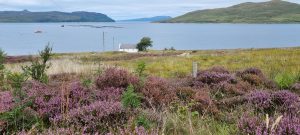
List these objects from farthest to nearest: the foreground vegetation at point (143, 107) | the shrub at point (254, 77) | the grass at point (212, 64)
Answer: the grass at point (212, 64), the shrub at point (254, 77), the foreground vegetation at point (143, 107)

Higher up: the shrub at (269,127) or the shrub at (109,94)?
the shrub at (269,127)

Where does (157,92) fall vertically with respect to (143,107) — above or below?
above

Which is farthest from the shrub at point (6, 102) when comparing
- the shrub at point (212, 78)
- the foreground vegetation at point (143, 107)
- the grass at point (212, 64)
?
the shrub at point (212, 78)

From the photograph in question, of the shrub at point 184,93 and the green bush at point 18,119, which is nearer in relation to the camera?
the green bush at point 18,119

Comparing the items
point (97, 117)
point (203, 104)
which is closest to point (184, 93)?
point (203, 104)

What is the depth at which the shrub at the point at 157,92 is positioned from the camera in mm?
7722

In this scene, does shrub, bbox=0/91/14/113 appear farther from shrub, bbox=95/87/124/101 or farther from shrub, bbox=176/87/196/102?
shrub, bbox=176/87/196/102

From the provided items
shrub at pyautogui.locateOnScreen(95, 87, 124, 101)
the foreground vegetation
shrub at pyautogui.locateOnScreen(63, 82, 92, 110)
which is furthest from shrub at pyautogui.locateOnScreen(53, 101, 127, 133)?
shrub at pyautogui.locateOnScreen(95, 87, 124, 101)

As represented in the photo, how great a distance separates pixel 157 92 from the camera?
7906 mm

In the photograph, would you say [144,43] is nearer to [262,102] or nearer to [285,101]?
[262,102]

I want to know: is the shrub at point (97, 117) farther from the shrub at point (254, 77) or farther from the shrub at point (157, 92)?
the shrub at point (254, 77)

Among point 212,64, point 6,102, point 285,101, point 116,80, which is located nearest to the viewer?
point 6,102

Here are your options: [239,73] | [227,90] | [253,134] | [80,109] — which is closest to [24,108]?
[80,109]

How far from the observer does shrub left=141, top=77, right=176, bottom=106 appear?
7722mm
